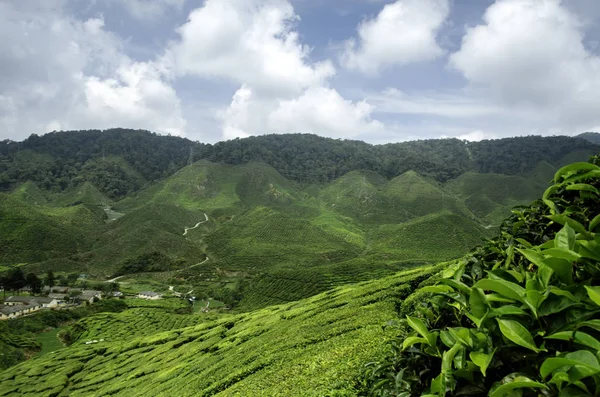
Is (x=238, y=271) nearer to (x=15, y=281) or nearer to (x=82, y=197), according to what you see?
(x=15, y=281)

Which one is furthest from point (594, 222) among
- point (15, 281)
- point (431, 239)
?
point (431, 239)

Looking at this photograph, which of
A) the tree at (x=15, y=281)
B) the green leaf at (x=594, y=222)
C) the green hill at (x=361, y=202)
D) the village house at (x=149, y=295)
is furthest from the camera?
the green hill at (x=361, y=202)

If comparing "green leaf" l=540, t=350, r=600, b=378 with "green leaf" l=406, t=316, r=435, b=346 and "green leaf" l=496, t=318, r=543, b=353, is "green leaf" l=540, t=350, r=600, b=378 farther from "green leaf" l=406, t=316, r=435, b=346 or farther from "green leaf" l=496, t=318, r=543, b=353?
"green leaf" l=406, t=316, r=435, b=346

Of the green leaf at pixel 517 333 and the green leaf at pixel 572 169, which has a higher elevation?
the green leaf at pixel 572 169

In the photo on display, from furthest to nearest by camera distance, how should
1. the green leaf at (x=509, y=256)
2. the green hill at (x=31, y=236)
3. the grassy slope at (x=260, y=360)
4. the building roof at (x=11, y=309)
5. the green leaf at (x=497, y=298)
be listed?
the green hill at (x=31, y=236) → the building roof at (x=11, y=309) → the grassy slope at (x=260, y=360) → the green leaf at (x=509, y=256) → the green leaf at (x=497, y=298)

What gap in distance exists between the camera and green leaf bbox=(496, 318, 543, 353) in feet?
6.88

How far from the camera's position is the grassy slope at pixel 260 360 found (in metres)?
7.46

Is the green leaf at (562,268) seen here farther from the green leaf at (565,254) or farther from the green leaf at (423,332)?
the green leaf at (423,332)

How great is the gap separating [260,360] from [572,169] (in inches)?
393

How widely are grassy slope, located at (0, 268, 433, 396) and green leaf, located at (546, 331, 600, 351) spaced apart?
4.28 meters

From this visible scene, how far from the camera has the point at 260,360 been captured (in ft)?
35.4

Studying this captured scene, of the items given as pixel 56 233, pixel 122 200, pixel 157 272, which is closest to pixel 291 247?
pixel 157 272

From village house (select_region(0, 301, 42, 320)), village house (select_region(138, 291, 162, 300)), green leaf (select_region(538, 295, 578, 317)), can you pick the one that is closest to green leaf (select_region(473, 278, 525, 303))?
green leaf (select_region(538, 295, 578, 317))

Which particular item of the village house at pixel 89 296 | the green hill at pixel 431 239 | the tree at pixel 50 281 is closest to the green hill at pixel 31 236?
the tree at pixel 50 281
